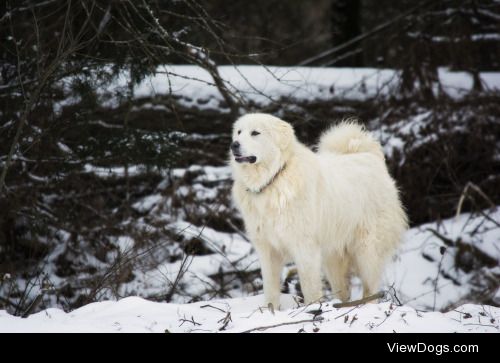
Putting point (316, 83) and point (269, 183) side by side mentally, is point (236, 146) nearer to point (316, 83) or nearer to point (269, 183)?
point (269, 183)

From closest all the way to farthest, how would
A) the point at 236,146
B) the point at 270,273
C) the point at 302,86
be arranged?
the point at 236,146, the point at 270,273, the point at 302,86

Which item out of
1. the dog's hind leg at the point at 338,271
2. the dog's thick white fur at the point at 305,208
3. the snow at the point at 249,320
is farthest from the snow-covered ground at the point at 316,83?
the snow at the point at 249,320

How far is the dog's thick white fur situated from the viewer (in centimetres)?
504

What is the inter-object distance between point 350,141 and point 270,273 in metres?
1.87

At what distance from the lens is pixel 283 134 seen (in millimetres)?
5172

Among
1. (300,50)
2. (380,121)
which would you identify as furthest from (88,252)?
(300,50)

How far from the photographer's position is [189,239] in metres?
7.86

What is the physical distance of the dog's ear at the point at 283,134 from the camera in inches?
203

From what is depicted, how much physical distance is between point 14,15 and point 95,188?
9.40ft

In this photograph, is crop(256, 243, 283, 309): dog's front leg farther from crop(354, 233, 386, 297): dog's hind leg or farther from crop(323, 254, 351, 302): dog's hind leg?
crop(354, 233, 386, 297): dog's hind leg

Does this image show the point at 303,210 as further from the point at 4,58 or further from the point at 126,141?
the point at 4,58
